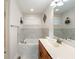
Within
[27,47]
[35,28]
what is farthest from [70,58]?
[35,28]

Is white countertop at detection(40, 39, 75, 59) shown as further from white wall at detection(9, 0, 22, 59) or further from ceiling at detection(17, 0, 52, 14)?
ceiling at detection(17, 0, 52, 14)

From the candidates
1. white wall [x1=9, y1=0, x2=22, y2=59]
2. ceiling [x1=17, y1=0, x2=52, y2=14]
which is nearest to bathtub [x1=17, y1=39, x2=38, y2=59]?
white wall [x1=9, y1=0, x2=22, y2=59]

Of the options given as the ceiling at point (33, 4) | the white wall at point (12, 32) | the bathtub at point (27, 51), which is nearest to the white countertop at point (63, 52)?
the white wall at point (12, 32)

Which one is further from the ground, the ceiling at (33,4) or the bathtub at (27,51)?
the ceiling at (33,4)

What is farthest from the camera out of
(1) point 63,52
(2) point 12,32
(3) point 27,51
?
(3) point 27,51

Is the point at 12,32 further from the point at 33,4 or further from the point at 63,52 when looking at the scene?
the point at 63,52

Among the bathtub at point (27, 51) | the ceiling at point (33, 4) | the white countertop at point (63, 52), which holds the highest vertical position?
the ceiling at point (33, 4)

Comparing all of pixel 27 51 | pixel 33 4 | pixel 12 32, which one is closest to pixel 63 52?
pixel 12 32

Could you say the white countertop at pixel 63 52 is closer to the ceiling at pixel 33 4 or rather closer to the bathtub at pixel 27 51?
the ceiling at pixel 33 4

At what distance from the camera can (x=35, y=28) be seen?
215 inches

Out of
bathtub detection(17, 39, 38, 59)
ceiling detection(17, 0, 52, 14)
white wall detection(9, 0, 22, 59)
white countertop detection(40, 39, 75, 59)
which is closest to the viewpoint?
white countertop detection(40, 39, 75, 59)
